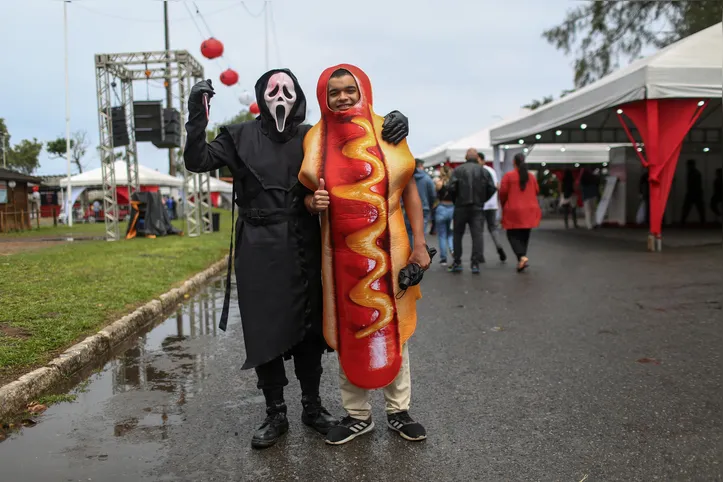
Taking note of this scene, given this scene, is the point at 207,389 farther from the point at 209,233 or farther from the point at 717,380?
the point at 209,233

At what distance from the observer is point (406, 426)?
3.40 m

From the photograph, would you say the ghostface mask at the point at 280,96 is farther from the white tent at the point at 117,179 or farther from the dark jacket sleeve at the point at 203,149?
the white tent at the point at 117,179

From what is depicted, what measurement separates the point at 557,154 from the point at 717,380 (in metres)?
23.3

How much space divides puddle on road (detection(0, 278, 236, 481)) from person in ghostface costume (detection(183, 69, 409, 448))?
0.69 m

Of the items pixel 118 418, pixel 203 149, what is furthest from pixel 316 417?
pixel 203 149

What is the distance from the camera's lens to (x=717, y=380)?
4.32 metres

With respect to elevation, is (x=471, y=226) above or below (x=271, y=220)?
below

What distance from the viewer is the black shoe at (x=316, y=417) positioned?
352 cm

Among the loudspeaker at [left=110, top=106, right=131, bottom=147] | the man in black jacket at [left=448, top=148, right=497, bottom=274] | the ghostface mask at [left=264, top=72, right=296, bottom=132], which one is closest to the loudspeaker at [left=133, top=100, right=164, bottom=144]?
the loudspeaker at [left=110, top=106, right=131, bottom=147]

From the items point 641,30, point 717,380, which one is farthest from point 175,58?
point 641,30

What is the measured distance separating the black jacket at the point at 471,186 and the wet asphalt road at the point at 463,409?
A: 3272 millimetres

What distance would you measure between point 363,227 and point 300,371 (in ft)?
3.21

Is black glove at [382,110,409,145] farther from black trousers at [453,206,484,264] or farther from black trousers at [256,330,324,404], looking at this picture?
A: black trousers at [453,206,484,264]

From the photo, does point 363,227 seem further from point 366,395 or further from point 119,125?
point 119,125
